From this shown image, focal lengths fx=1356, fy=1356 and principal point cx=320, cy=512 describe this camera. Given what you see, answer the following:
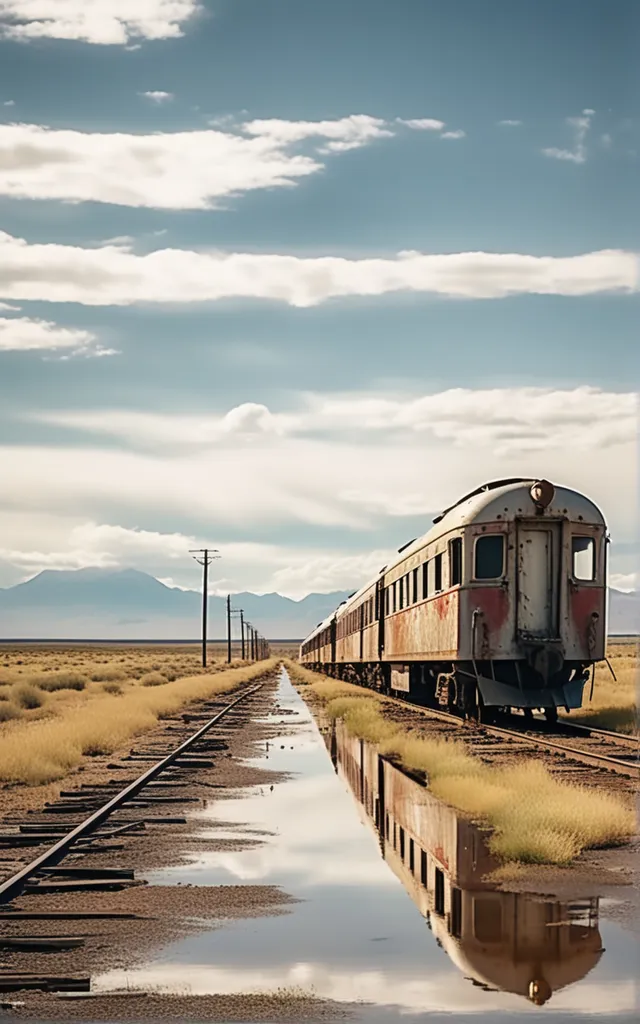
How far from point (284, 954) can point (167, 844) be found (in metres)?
4.90

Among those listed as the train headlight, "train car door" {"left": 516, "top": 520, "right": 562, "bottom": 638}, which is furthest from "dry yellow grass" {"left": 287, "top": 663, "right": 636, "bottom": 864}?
the train headlight

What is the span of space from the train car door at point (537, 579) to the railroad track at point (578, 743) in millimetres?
1950

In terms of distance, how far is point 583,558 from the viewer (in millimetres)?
24859

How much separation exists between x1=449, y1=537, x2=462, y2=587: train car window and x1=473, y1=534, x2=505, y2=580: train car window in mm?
434

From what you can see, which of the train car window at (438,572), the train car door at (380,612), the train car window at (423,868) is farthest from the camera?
the train car door at (380,612)

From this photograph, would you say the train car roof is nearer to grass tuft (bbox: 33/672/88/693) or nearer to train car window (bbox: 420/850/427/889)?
train car window (bbox: 420/850/427/889)

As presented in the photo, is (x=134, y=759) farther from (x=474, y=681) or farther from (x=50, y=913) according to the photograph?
(x=50, y=913)

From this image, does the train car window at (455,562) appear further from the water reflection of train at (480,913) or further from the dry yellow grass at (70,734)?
the water reflection of train at (480,913)

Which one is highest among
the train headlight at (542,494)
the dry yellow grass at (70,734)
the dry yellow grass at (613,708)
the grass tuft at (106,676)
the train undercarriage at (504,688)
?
the train headlight at (542,494)

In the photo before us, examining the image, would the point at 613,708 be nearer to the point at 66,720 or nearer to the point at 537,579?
the point at 537,579

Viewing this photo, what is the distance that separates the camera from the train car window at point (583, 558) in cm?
2477

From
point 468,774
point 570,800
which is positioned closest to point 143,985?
point 570,800

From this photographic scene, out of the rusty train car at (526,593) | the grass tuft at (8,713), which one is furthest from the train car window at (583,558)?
the grass tuft at (8,713)

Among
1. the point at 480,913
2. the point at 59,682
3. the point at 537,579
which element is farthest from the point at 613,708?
the point at 59,682
